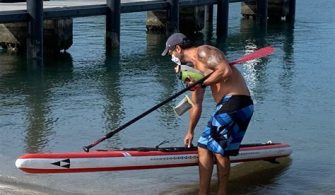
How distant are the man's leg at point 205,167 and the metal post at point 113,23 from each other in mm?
15027

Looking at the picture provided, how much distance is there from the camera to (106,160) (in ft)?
24.9

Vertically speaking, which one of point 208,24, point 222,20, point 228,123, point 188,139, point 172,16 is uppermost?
point 228,123

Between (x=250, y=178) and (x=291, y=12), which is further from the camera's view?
(x=291, y=12)

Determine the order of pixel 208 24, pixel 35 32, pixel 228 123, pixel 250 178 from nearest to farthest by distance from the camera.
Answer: pixel 228 123
pixel 250 178
pixel 35 32
pixel 208 24

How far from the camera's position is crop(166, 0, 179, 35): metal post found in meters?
24.6

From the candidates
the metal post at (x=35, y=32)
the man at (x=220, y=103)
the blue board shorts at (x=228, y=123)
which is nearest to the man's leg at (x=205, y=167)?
the man at (x=220, y=103)

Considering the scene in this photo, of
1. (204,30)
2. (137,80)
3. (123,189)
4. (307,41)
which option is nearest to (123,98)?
(137,80)

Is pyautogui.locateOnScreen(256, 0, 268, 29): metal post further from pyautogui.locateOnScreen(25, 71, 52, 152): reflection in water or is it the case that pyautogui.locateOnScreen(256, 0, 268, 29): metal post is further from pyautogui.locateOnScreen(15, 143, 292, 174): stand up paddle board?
pyautogui.locateOnScreen(15, 143, 292, 174): stand up paddle board

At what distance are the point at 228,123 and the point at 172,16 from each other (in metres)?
18.1

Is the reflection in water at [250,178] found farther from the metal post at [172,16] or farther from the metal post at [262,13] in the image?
the metal post at [262,13]

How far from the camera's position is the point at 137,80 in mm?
17328

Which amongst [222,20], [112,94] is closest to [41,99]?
[112,94]

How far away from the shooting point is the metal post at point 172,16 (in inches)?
968

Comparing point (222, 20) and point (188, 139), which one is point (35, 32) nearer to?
point (222, 20)
